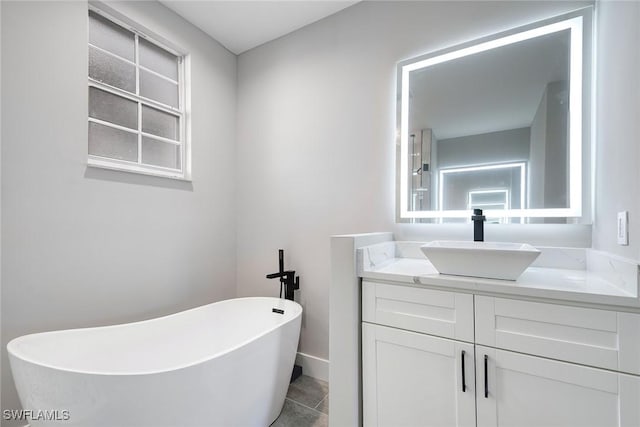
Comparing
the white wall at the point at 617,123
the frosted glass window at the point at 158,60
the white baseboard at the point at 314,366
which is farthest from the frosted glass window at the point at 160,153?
the white wall at the point at 617,123

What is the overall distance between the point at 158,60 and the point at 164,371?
7.35 feet

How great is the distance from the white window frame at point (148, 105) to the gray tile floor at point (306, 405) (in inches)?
71.5

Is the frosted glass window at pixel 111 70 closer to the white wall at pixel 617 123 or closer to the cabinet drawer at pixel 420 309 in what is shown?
the cabinet drawer at pixel 420 309

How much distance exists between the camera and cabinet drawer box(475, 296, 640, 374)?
869mm

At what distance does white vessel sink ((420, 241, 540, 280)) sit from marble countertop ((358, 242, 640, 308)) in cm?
3

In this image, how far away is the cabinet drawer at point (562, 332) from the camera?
2.85 feet

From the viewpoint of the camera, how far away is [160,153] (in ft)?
7.13

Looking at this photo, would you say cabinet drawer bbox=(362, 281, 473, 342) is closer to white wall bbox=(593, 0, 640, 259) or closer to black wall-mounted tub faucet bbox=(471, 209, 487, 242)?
black wall-mounted tub faucet bbox=(471, 209, 487, 242)

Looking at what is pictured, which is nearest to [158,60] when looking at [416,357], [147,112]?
[147,112]

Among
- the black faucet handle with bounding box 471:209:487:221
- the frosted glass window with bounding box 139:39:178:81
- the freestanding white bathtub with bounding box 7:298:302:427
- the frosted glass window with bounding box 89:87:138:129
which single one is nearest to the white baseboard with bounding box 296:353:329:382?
the freestanding white bathtub with bounding box 7:298:302:427

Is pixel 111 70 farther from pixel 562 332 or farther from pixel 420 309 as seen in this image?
pixel 562 332

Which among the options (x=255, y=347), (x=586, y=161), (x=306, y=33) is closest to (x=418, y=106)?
(x=586, y=161)

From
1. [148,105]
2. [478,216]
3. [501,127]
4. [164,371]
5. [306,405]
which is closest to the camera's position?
[164,371]

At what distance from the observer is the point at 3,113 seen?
1.38m
